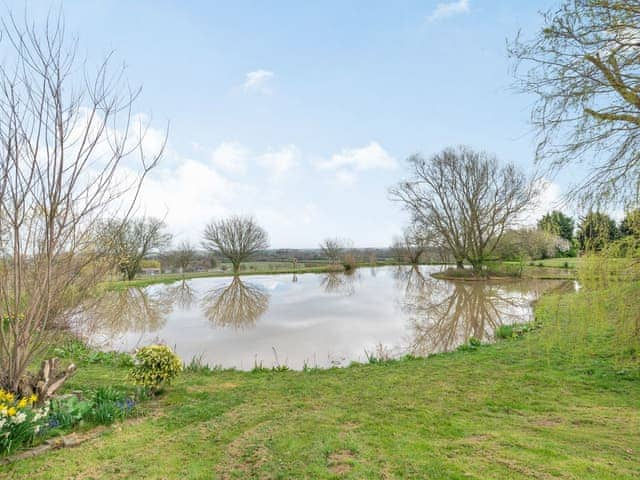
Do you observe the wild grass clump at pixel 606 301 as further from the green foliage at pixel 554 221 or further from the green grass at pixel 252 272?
the green grass at pixel 252 272

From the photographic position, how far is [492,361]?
16.4 ft

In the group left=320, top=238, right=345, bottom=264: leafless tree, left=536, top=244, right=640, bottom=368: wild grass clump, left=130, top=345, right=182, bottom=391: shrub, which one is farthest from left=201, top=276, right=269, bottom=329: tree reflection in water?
left=320, top=238, right=345, bottom=264: leafless tree

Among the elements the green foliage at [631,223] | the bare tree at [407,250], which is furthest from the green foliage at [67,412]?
the bare tree at [407,250]

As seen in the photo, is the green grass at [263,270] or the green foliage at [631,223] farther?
the green grass at [263,270]

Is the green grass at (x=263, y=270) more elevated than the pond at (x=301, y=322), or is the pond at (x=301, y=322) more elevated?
the green grass at (x=263, y=270)

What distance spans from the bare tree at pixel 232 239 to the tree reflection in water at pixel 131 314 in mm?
11347

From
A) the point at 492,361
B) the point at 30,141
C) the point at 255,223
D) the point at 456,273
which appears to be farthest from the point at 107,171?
the point at 255,223

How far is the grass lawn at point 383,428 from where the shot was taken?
2.09m

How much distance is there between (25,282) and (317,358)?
4485mm

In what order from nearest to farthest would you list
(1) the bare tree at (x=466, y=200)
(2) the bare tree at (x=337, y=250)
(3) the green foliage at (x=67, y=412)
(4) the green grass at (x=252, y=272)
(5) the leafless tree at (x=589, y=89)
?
(5) the leafless tree at (x=589, y=89) < (3) the green foliage at (x=67, y=412) < (1) the bare tree at (x=466, y=200) < (4) the green grass at (x=252, y=272) < (2) the bare tree at (x=337, y=250)

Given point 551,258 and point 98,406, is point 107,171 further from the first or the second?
point 551,258

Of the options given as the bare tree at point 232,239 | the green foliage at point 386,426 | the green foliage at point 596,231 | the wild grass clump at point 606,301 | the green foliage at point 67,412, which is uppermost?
the bare tree at point 232,239

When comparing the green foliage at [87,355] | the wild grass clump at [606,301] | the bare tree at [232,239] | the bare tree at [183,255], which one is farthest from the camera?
the bare tree at [232,239]

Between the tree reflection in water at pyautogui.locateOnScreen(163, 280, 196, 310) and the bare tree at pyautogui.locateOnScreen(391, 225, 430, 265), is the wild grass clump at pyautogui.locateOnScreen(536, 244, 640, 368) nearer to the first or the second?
the tree reflection in water at pyautogui.locateOnScreen(163, 280, 196, 310)
